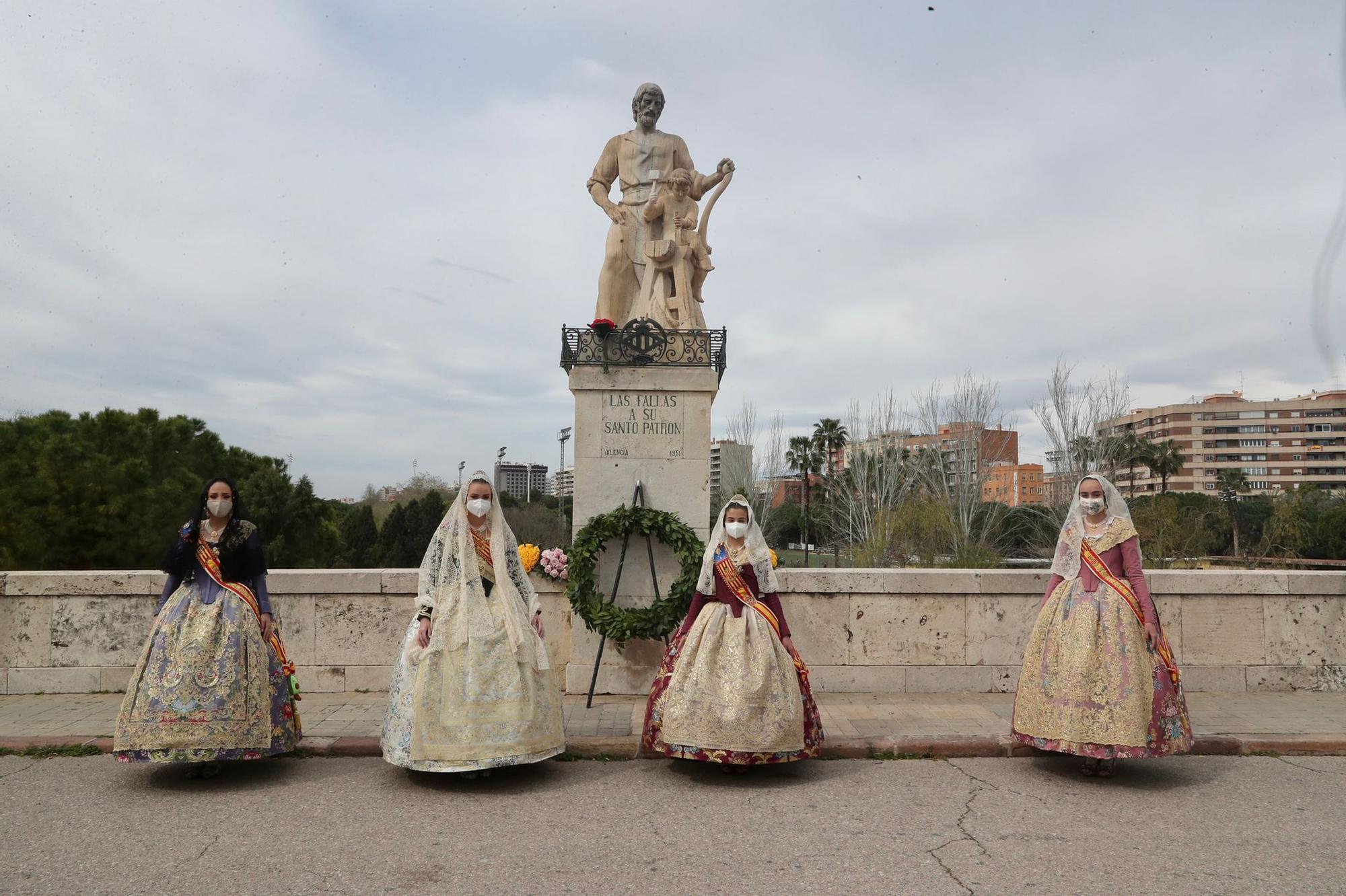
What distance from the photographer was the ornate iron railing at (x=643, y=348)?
28.0ft

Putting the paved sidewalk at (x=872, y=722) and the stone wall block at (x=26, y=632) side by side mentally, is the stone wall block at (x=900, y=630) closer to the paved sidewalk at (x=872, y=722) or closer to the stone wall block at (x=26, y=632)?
the paved sidewalk at (x=872, y=722)

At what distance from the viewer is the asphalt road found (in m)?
4.09

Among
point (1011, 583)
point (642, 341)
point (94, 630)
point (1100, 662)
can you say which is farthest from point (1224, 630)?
point (94, 630)

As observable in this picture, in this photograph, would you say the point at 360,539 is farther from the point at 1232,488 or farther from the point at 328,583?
the point at 1232,488

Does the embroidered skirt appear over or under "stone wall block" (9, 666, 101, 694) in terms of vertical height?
over

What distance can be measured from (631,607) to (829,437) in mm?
54370

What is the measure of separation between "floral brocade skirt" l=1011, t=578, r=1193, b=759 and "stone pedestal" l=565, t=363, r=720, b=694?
338 cm

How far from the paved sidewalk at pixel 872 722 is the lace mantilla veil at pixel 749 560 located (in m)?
1.34

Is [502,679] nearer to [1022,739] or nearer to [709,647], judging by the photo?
[709,647]

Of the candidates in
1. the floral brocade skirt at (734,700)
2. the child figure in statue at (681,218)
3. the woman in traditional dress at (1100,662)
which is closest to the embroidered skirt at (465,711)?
the floral brocade skirt at (734,700)

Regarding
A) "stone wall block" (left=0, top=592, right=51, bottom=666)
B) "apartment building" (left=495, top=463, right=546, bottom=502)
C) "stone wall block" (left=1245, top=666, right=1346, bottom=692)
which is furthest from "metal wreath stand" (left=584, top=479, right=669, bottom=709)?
"apartment building" (left=495, top=463, right=546, bottom=502)

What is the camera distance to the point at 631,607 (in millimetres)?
8250

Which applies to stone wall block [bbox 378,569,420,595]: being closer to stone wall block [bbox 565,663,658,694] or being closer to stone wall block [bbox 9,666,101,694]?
stone wall block [bbox 565,663,658,694]

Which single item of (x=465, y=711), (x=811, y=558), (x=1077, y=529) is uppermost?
(x=1077, y=529)
